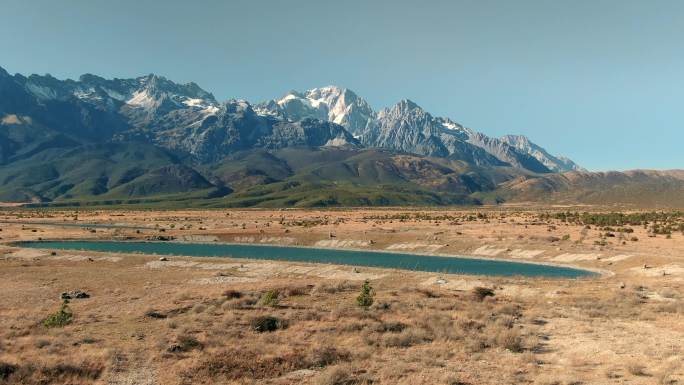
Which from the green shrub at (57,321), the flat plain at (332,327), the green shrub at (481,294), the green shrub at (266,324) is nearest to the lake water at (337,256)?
the flat plain at (332,327)

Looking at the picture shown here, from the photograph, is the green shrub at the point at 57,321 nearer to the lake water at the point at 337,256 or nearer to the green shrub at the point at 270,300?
the green shrub at the point at 270,300

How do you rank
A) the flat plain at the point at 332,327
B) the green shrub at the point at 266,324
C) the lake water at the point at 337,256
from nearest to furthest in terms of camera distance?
the flat plain at the point at 332,327
the green shrub at the point at 266,324
the lake water at the point at 337,256

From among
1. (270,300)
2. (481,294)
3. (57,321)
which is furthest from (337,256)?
(57,321)

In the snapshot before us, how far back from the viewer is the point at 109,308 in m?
37.2

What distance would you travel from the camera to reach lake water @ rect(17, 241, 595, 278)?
7550 centimetres

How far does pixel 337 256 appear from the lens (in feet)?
312

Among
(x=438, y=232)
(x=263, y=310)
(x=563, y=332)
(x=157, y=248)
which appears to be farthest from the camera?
(x=438, y=232)

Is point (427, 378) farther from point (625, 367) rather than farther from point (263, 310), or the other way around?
point (263, 310)

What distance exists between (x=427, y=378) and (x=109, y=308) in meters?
26.9

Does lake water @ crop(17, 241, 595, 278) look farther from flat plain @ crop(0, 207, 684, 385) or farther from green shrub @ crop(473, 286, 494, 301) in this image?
green shrub @ crop(473, 286, 494, 301)

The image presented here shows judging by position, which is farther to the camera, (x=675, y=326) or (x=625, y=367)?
(x=675, y=326)

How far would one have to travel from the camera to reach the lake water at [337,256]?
75500mm

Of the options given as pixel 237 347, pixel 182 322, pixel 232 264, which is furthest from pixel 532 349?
pixel 232 264

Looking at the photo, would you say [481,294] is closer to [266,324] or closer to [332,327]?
[332,327]
